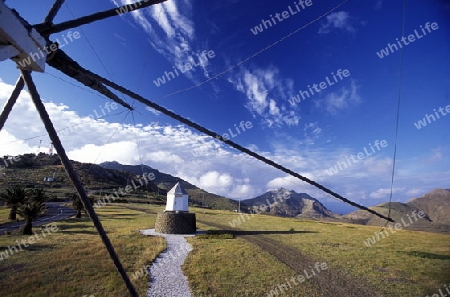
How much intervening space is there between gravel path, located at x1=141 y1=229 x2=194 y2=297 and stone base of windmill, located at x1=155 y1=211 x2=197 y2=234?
11.2 meters

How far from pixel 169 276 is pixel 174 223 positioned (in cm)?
2033

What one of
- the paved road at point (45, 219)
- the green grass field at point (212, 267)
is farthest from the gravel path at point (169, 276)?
the paved road at point (45, 219)

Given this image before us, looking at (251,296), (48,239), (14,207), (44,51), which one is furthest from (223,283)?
(14,207)

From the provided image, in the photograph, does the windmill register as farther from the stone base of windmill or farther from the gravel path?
the stone base of windmill

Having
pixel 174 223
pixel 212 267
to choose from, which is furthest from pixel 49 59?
pixel 174 223

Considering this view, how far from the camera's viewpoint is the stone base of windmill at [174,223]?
37.1 meters

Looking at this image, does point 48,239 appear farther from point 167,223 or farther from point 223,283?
point 223,283

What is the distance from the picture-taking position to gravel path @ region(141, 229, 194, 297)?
14555 mm

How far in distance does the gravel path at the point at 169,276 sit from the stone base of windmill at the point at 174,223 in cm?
1122

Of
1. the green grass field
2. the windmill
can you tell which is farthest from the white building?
the windmill

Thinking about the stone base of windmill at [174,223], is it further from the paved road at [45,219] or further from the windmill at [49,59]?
the windmill at [49,59]

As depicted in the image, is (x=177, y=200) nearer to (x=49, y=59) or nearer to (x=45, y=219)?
(x=45, y=219)

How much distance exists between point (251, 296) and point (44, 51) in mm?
14833

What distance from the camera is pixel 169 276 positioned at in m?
17.3
